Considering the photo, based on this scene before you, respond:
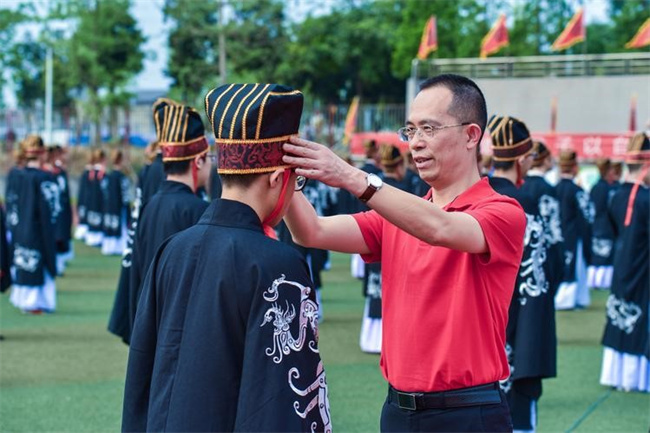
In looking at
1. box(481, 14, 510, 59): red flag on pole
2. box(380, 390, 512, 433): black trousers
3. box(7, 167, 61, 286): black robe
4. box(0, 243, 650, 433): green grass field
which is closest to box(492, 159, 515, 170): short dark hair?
box(0, 243, 650, 433): green grass field

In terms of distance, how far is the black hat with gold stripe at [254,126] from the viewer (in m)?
2.58

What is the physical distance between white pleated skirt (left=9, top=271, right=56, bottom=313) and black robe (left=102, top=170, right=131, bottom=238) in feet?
20.4

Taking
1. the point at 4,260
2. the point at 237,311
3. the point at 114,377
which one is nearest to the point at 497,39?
the point at 4,260

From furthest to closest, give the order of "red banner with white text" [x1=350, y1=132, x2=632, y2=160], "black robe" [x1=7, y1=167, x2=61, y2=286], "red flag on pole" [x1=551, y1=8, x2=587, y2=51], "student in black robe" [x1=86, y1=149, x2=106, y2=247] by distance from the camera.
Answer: "red flag on pole" [x1=551, y1=8, x2=587, y2=51], "red banner with white text" [x1=350, y1=132, x2=632, y2=160], "student in black robe" [x1=86, y1=149, x2=106, y2=247], "black robe" [x1=7, y1=167, x2=61, y2=286]

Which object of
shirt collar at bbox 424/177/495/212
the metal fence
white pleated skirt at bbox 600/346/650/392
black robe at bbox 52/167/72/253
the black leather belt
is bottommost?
white pleated skirt at bbox 600/346/650/392

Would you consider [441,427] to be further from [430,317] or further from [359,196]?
[359,196]

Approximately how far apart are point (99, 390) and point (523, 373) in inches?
135

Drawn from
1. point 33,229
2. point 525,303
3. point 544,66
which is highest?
point 544,66

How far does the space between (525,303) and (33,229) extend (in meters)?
6.89

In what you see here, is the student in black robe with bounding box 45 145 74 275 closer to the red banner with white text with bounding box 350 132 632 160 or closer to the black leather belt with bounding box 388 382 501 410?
the red banner with white text with bounding box 350 132 632 160

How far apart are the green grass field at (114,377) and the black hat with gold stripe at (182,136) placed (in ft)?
6.63

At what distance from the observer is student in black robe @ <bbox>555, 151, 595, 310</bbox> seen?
38.2ft

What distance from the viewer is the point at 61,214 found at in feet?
44.4

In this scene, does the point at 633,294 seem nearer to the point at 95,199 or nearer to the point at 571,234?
the point at 571,234
